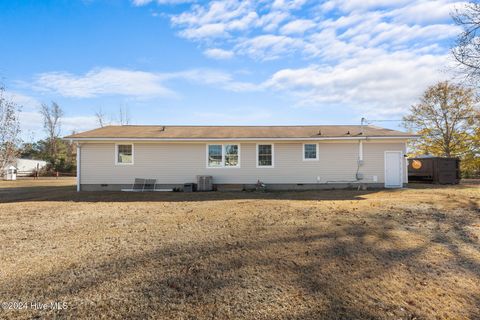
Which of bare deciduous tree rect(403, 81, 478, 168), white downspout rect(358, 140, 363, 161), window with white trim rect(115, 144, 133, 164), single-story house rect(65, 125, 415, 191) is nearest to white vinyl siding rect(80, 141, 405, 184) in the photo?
single-story house rect(65, 125, 415, 191)

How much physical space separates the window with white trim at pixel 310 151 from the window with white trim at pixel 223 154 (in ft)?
11.3

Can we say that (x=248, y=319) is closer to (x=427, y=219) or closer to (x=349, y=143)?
(x=427, y=219)

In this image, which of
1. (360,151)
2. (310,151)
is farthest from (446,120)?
(310,151)

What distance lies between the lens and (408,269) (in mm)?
4266

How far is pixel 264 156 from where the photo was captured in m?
14.3

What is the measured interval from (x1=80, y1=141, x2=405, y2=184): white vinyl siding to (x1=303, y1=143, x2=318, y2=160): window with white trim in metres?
0.19

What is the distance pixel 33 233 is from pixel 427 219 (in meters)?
9.47

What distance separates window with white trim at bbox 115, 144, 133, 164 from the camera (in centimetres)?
1398

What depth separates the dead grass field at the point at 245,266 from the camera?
319 cm

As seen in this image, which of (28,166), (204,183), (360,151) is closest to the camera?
(204,183)

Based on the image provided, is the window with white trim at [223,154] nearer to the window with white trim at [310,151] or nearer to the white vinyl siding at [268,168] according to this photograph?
the white vinyl siding at [268,168]

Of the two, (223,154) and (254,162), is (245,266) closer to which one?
(254,162)

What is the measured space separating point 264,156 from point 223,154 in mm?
2112

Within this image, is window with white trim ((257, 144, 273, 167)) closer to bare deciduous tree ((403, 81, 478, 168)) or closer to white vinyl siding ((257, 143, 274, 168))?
white vinyl siding ((257, 143, 274, 168))
